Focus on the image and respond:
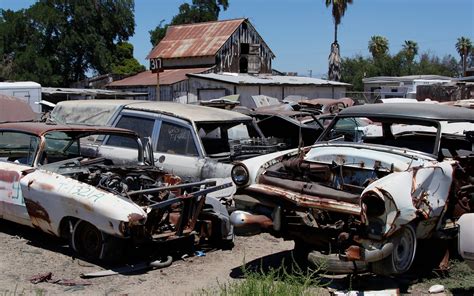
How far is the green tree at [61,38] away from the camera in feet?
151

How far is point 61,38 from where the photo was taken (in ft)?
154

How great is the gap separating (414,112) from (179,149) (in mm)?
3524

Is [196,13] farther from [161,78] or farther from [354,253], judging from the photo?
[354,253]

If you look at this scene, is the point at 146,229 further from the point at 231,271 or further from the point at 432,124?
the point at 432,124

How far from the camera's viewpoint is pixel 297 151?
700cm

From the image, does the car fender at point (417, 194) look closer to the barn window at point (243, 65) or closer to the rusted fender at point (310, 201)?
the rusted fender at point (310, 201)

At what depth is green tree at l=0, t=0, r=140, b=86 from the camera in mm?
45969

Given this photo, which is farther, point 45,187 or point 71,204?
point 45,187

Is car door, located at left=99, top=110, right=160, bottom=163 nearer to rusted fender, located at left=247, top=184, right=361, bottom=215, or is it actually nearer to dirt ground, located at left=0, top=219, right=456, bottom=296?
dirt ground, located at left=0, top=219, right=456, bottom=296

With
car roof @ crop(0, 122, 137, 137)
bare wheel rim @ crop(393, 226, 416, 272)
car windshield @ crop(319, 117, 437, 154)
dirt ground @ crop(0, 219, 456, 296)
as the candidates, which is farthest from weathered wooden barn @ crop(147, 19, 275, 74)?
bare wheel rim @ crop(393, 226, 416, 272)

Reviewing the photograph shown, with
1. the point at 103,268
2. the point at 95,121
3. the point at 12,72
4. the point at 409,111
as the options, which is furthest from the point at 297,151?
the point at 12,72

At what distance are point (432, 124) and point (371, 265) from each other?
76.2 inches

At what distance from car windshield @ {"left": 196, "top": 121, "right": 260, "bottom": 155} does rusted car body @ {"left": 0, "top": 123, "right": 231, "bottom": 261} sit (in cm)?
131

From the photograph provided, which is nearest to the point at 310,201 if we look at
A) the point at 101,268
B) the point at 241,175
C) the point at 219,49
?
the point at 241,175
